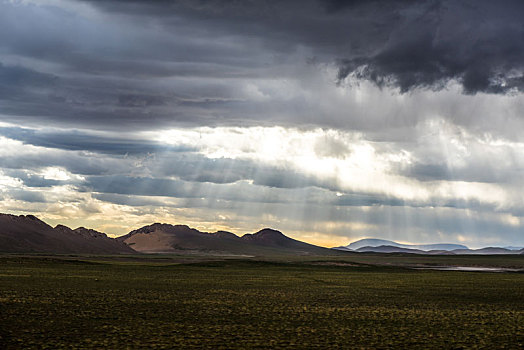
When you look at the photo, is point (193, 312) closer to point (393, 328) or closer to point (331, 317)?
point (331, 317)

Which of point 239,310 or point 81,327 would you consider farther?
point 239,310

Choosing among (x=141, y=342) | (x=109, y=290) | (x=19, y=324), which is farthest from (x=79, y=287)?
(x=141, y=342)

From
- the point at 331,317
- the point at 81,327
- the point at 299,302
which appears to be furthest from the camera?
the point at 299,302

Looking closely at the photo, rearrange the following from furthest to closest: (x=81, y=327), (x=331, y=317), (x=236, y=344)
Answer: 1. (x=331, y=317)
2. (x=81, y=327)
3. (x=236, y=344)

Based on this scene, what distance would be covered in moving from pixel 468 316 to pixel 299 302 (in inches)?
496

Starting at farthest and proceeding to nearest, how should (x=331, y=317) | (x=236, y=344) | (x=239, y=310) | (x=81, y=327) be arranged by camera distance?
(x=239, y=310) < (x=331, y=317) < (x=81, y=327) < (x=236, y=344)

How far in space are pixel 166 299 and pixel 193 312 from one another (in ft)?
30.1

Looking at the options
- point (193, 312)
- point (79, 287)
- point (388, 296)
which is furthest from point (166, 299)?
point (388, 296)

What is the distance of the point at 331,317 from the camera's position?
36062 millimetres

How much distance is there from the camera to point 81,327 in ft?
98.5

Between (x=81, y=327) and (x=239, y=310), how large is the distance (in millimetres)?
11834

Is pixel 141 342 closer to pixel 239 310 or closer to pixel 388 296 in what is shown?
pixel 239 310

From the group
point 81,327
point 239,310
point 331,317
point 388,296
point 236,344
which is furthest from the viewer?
point 388,296

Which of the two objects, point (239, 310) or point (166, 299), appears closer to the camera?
point (239, 310)
